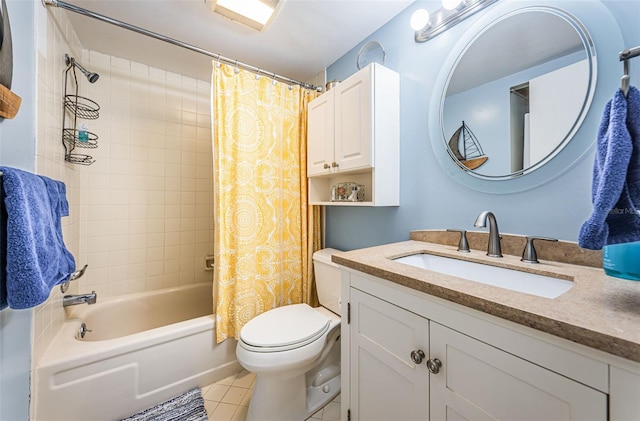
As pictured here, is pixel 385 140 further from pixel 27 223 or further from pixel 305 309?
pixel 27 223

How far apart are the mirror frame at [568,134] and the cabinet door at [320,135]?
601 mm

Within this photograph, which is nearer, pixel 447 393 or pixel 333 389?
pixel 447 393

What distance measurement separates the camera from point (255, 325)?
4.24 feet

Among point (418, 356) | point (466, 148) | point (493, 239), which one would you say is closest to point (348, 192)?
point (466, 148)

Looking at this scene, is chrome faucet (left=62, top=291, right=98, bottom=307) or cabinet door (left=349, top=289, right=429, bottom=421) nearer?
cabinet door (left=349, top=289, right=429, bottom=421)

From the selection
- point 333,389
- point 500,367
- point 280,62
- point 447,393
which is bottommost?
point 333,389

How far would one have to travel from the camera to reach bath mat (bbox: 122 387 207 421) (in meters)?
1.25

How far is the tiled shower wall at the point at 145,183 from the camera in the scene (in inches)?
A: 71.4

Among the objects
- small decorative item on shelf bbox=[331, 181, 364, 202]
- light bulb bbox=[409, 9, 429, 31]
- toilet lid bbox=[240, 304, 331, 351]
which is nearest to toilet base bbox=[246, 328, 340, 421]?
toilet lid bbox=[240, 304, 331, 351]

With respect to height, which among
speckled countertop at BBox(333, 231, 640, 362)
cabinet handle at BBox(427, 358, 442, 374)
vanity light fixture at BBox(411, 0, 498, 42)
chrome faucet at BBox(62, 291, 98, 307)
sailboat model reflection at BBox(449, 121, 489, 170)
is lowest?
chrome faucet at BBox(62, 291, 98, 307)

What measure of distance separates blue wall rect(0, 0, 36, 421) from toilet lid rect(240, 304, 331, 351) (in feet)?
2.61

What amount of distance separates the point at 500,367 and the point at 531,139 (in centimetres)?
84

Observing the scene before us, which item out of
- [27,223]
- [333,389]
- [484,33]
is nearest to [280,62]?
[484,33]

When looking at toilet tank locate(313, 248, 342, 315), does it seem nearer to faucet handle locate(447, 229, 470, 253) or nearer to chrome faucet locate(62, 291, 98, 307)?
faucet handle locate(447, 229, 470, 253)
